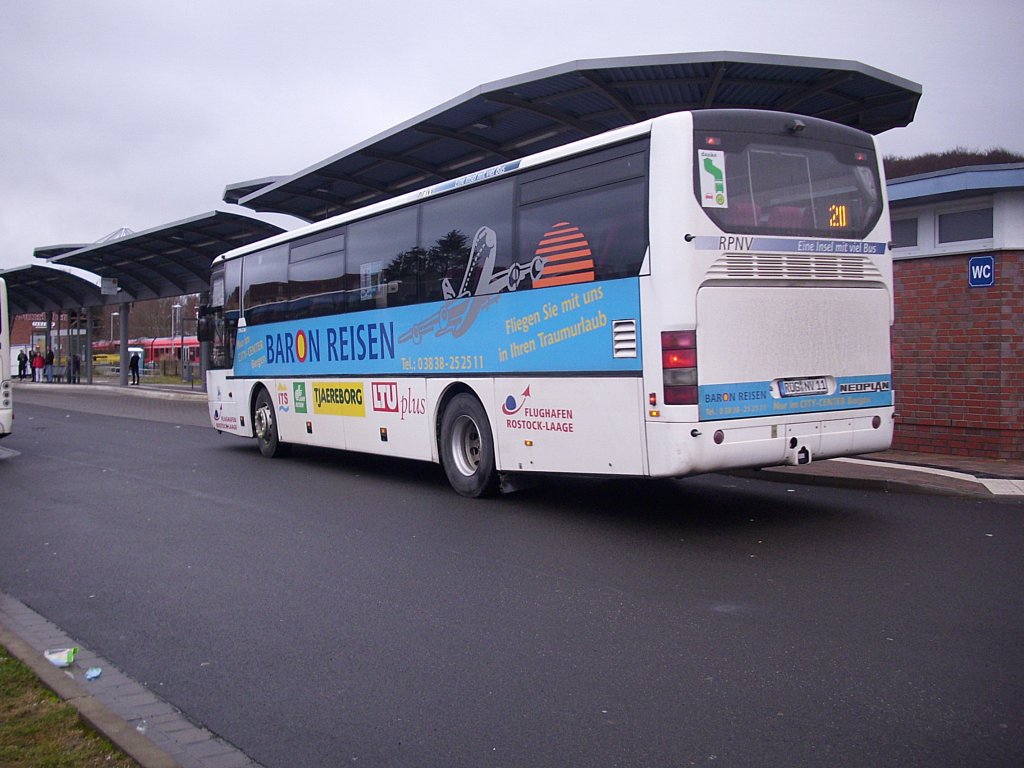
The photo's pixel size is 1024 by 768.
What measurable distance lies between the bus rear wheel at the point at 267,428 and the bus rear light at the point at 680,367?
345 inches

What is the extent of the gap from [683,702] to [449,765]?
121 cm

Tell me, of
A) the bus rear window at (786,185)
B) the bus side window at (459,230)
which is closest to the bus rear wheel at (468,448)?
the bus side window at (459,230)

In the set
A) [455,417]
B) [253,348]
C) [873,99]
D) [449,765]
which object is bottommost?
[449,765]

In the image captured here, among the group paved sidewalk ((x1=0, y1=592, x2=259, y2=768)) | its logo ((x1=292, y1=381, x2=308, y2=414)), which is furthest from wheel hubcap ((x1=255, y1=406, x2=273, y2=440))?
paved sidewalk ((x1=0, y1=592, x2=259, y2=768))

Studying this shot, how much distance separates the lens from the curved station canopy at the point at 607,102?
40.5 ft

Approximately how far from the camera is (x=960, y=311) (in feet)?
40.1

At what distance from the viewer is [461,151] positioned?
55.6 ft

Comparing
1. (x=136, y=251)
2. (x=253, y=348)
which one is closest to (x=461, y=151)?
(x=253, y=348)

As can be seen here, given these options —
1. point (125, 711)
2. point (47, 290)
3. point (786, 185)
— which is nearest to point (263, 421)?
point (786, 185)

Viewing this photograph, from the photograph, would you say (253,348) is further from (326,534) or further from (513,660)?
(513,660)

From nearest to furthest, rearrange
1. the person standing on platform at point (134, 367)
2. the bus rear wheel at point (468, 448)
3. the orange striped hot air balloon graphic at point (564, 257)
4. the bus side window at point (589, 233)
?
the bus side window at point (589, 233), the orange striped hot air balloon graphic at point (564, 257), the bus rear wheel at point (468, 448), the person standing on platform at point (134, 367)

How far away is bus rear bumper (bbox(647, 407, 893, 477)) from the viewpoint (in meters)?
7.73

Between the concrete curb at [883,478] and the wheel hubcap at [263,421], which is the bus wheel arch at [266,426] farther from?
the concrete curb at [883,478]

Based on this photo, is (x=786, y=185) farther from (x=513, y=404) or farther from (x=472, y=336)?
(x=472, y=336)
